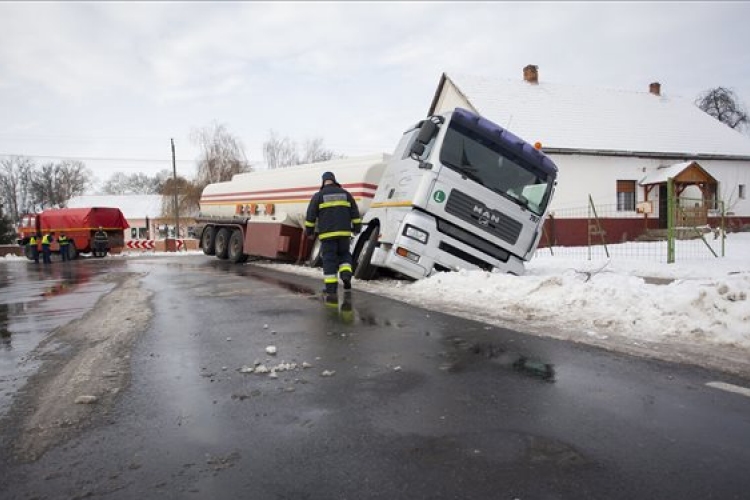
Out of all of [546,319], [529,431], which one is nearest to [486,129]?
[546,319]

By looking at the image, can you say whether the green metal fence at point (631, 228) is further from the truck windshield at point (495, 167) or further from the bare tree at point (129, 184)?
the bare tree at point (129, 184)

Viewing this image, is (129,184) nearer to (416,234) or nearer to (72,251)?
(72,251)

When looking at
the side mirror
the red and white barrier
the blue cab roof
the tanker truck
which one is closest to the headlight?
the tanker truck

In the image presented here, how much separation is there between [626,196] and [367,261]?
65.5 feet

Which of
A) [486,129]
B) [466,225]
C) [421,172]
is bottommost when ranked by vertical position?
[466,225]

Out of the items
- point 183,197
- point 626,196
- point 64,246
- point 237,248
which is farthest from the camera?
point 183,197

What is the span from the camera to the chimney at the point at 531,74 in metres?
29.9

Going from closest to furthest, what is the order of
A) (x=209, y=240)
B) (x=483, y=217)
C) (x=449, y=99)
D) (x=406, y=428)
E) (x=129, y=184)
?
(x=406, y=428)
(x=483, y=217)
(x=209, y=240)
(x=449, y=99)
(x=129, y=184)

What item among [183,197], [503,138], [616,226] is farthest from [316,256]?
[183,197]

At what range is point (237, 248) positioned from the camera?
669 inches

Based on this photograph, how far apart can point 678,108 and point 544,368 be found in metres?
32.2

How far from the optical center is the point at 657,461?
8.92ft

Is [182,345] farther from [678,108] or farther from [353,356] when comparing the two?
[678,108]

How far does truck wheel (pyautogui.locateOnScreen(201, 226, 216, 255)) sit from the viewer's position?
19156mm
